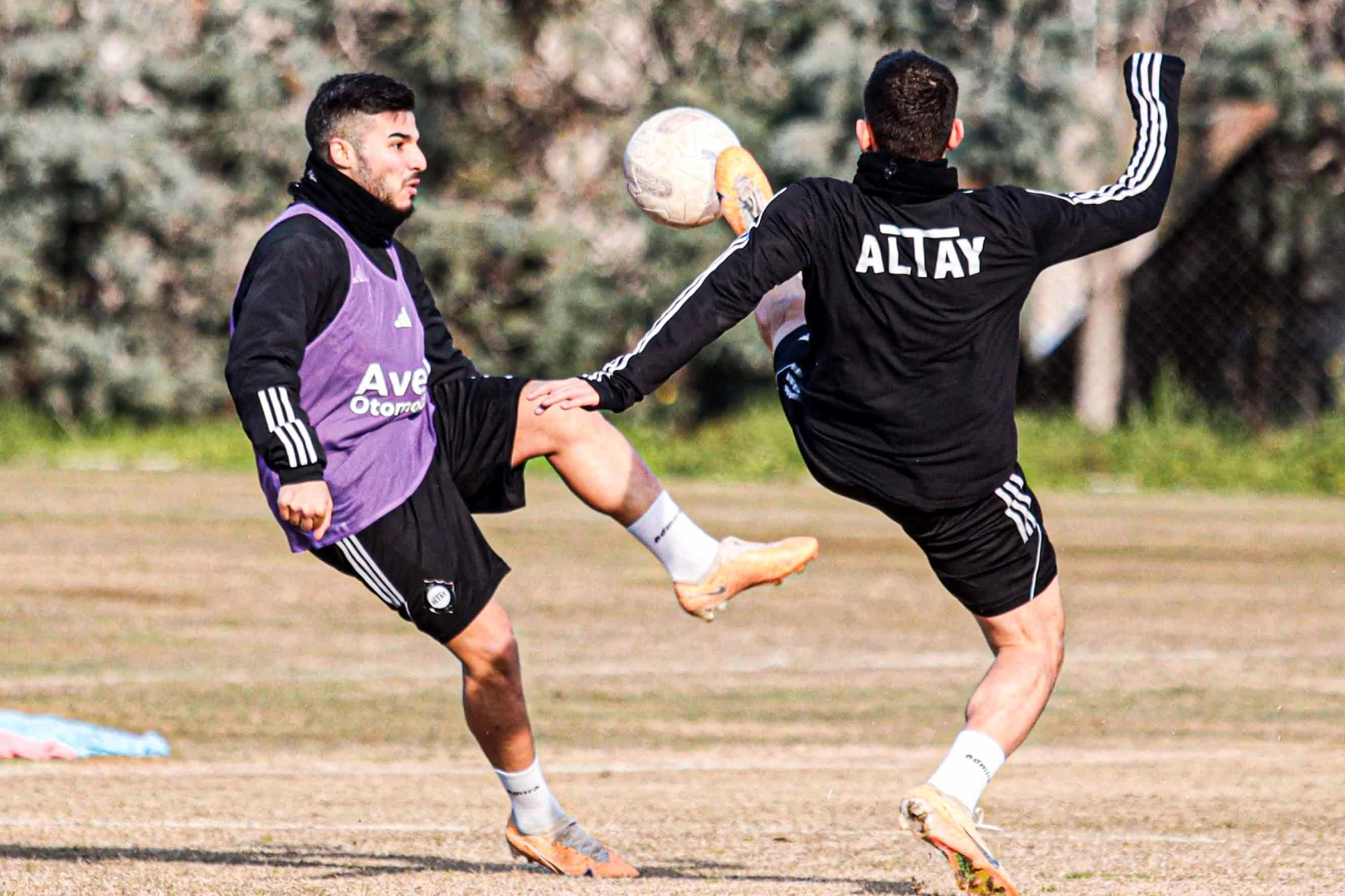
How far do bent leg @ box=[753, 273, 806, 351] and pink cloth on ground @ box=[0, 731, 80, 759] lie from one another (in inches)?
115

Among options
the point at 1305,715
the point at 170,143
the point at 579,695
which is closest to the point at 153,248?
the point at 170,143

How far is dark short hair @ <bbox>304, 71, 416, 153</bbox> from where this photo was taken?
243 inches

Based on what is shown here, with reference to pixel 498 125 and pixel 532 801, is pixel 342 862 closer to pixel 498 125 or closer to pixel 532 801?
pixel 532 801

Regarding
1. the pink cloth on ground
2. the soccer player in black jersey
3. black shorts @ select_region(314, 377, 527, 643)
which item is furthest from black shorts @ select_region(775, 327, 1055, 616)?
the pink cloth on ground

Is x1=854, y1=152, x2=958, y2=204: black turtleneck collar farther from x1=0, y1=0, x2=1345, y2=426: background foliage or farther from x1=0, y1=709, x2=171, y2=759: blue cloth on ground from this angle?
x1=0, y1=0, x2=1345, y2=426: background foliage

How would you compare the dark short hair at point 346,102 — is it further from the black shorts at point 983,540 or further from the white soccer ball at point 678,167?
the black shorts at point 983,540

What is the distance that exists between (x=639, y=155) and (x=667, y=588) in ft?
26.3

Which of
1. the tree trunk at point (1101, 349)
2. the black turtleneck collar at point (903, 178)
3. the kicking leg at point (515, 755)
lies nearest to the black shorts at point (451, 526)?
the kicking leg at point (515, 755)

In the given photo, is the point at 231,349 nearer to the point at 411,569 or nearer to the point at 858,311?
the point at 411,569

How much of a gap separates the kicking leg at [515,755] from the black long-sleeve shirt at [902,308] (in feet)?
3.11

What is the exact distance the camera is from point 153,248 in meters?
23.1

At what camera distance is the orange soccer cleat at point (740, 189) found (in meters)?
6.57

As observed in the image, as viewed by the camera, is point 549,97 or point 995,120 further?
point 549,97

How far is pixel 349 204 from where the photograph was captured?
613cm
